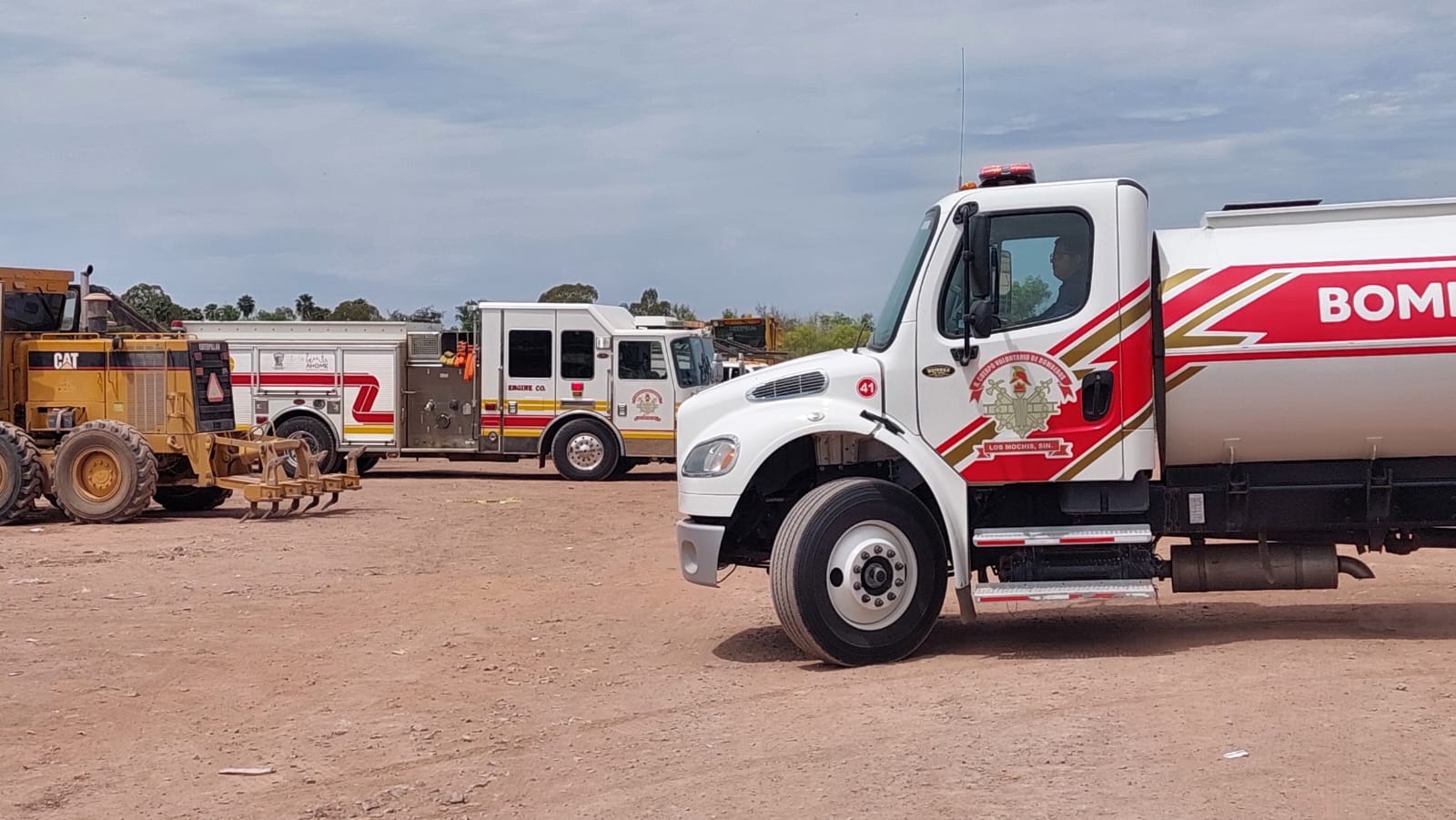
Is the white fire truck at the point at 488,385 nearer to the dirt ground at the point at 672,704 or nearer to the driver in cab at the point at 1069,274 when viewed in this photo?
the dirt ground at the point at 672,704

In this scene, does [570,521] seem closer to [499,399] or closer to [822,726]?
[499,399]

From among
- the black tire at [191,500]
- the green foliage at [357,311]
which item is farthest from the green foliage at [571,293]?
the black tire at [191,500]

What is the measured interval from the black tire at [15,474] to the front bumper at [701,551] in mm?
11446

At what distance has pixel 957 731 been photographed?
6848mm

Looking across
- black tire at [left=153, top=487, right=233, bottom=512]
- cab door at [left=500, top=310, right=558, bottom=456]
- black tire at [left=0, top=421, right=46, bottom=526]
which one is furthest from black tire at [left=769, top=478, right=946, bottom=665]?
cab door at [left=500, top=310, right=558, bottom=456]

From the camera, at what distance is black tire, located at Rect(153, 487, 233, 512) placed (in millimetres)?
19531

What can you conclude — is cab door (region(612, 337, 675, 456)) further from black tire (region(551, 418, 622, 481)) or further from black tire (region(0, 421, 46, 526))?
black tire (region(0, 421, 46, 526))

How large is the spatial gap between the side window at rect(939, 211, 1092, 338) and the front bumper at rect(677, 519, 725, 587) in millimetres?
Result: 1894

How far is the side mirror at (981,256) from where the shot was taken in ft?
28.3

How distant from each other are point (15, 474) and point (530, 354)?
9.25 m

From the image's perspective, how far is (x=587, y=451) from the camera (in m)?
24.8

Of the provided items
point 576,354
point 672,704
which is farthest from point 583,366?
point 672,704

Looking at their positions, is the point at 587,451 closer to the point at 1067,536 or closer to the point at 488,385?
the point at 488,385

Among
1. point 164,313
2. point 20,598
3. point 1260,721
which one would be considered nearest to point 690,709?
point 1260,721
